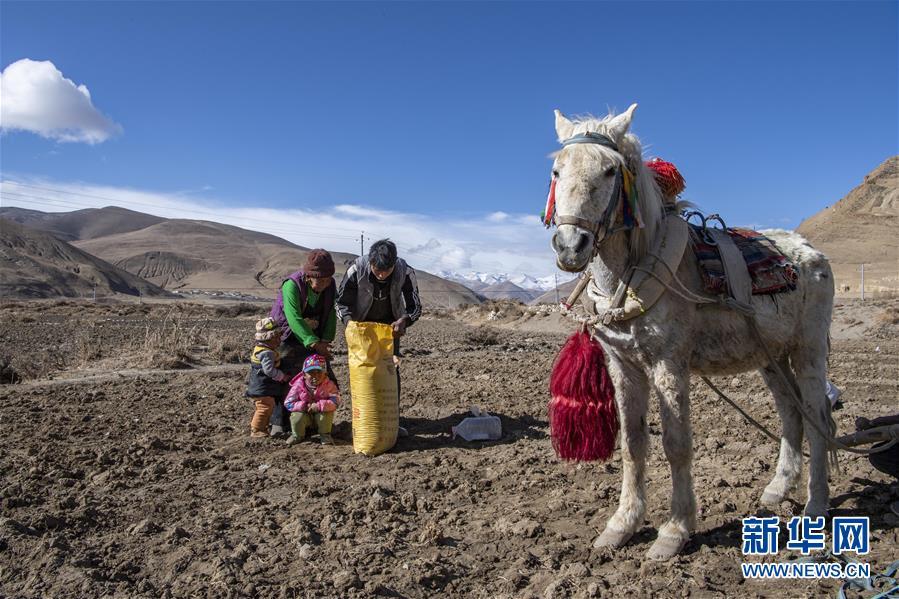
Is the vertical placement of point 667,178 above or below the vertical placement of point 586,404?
above

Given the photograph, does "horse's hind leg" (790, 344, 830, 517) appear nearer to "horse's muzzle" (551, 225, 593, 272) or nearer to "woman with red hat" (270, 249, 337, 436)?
"horse's muzzle" (551, 225, 593, 272)

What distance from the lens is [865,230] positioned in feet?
200

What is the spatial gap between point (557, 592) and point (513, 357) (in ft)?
30.4

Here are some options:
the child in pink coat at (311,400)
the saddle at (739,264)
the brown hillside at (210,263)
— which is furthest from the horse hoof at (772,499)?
the brown hillside at (210,263)

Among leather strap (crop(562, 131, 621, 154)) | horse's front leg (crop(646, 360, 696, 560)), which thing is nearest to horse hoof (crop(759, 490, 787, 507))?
horse's front leg (crop(646, 360, 696, 560))

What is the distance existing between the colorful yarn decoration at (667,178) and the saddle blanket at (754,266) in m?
0.27

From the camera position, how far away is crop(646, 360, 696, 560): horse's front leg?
3.29 m

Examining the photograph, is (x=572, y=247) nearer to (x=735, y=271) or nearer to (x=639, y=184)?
(x=639, y=184)

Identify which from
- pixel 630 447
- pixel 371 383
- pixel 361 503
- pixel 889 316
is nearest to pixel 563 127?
pixel 630 447

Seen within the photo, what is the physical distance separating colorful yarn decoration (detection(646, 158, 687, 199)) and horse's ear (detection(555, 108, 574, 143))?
584 millimetres

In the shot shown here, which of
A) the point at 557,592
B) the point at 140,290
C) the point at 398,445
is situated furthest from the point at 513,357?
the point at 140,290

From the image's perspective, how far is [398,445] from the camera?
6102 mm

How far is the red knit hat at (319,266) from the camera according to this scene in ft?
19.6

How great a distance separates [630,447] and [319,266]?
349cm
